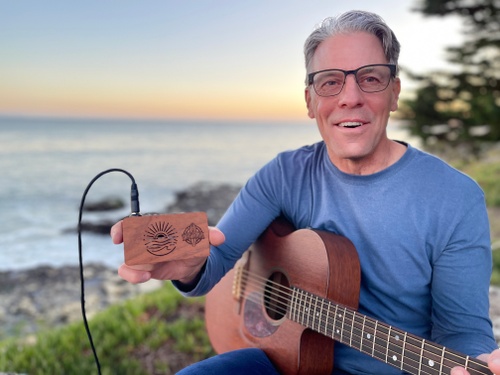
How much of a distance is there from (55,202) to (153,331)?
1708 centimetres

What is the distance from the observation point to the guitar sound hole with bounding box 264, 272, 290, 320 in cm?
228

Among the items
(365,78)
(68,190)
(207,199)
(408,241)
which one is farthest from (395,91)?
(68,190)

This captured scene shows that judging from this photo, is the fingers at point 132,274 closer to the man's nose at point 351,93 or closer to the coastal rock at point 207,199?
the man's nose at point 351,93

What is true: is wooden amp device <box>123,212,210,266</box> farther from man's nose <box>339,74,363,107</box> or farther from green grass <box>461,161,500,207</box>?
green grass <box>461,161,500,207</box>

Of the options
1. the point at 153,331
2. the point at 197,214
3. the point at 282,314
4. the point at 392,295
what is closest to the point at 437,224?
the point at 392,295

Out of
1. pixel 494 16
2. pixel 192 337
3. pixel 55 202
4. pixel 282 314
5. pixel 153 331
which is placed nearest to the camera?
pixel 282 314

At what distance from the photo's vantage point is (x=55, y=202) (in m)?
20.1

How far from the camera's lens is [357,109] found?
6.93ft

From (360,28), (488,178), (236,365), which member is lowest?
(488,178)

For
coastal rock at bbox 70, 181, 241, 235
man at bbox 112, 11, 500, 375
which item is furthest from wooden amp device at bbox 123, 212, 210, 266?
coastal rock at bbox 70, 181, 241, 235

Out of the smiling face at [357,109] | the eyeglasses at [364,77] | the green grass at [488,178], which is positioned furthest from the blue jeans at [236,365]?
the green grass at [488,178]

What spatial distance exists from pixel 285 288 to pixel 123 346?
2452mm

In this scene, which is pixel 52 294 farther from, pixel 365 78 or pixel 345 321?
pixel 365 78

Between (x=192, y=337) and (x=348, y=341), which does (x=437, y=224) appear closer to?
(x=348, y=341)
